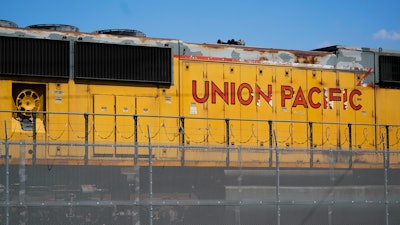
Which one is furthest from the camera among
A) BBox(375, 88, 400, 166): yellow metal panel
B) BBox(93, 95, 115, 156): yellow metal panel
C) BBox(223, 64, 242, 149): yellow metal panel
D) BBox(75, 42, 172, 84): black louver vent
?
BBox(375, 88, 400, 166): yellow metal panel

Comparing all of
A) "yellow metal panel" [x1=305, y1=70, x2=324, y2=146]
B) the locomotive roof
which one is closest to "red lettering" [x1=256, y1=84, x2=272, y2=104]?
the locomotive roof

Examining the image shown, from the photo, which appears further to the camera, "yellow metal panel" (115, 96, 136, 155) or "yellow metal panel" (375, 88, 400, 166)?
"yellow metal panel" (375, 88, 400, 166)

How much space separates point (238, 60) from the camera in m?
16.3

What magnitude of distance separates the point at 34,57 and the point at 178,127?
3.37 metres

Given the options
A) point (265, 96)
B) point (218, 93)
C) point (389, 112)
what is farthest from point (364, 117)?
point (218, 93)

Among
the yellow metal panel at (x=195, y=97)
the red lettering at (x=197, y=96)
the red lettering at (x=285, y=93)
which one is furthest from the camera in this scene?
the red lettering at (x=285, y=93)

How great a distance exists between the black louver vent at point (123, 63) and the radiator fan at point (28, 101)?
3.21 feet

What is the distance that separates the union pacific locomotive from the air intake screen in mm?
35

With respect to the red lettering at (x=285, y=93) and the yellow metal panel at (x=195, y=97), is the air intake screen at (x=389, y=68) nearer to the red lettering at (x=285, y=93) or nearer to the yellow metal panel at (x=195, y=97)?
the red lettering at (x=285, y=93)

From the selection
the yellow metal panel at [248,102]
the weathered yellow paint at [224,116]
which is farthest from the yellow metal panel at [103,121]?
the yellow metal panel at [248,102]

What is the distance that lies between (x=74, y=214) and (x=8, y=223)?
1.03 meters

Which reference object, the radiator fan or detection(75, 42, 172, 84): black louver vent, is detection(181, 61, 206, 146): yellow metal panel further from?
the radiator fan

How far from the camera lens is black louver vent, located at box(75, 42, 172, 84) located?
1439 cm

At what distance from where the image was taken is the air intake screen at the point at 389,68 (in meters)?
18.0
